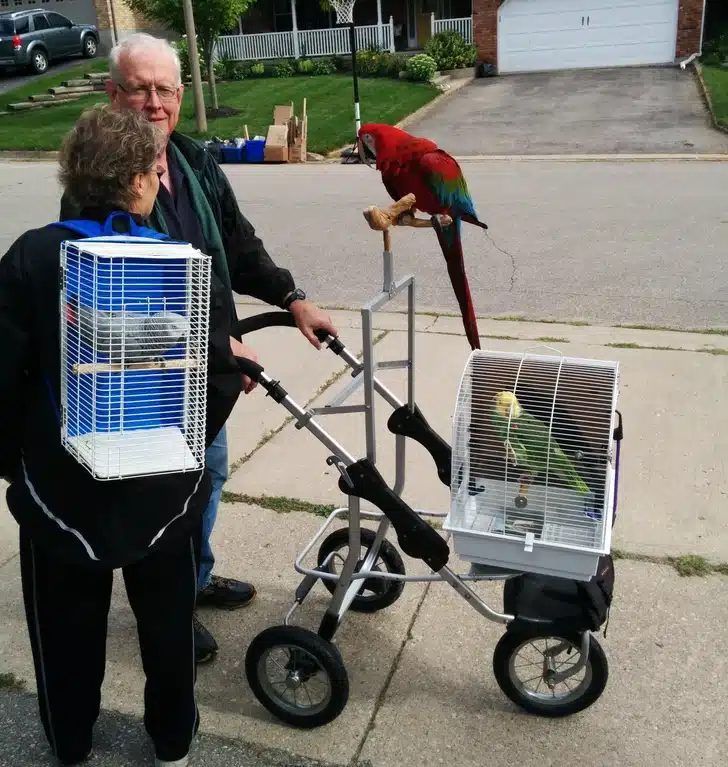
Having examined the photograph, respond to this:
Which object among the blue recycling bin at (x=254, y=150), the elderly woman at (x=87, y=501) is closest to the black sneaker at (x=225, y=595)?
the elderly woman at (x=87, y=501)

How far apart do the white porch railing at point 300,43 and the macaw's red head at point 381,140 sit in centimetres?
2413

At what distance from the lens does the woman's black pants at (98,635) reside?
1.84m

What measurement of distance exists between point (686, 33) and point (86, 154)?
24.1 meters

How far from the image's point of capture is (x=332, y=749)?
216 centimetres

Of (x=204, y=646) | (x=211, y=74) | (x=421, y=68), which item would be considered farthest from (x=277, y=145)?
(x=204, y=646)

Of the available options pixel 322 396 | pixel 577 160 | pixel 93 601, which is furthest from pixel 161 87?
pixel 577 160

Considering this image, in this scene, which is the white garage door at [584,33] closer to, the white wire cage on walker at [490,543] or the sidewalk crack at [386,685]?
the sidewalk crack at [386,685]

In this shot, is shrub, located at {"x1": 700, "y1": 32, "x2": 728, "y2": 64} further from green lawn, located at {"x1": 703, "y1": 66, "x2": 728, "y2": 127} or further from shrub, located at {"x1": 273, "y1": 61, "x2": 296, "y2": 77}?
shrub, located at {"x1": 273, "y1": 61, "x2": 296, "y2": 77}

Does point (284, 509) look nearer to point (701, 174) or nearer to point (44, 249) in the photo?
point (44, 249)

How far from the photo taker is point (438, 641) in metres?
2.53

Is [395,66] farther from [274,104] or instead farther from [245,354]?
[245,354]

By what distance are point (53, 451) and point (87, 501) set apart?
5.3 inches

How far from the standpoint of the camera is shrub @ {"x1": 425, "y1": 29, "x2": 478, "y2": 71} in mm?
22344

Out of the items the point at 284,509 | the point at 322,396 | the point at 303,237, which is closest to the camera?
the point at 284,509
